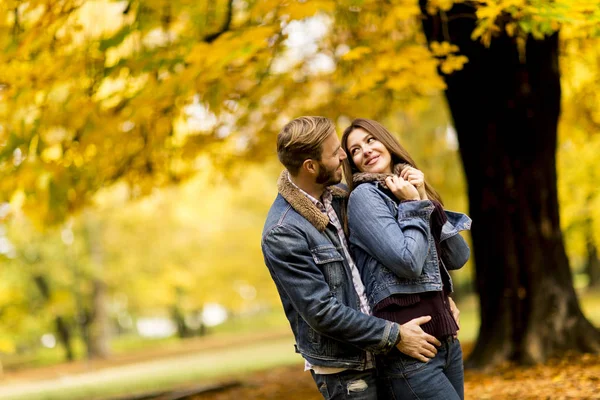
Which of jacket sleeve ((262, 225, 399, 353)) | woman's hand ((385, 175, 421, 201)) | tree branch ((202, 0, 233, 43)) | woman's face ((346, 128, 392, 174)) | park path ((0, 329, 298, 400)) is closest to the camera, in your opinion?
jacket sleeve ((262, 225, 399, 353))

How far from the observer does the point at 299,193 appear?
A: 261 centimetres

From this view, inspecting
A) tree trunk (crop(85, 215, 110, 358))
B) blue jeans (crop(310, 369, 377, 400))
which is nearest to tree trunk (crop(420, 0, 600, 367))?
blue jeans (crop(310, 369, 377, 400))

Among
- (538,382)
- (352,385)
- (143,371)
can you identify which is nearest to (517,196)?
(538,382)

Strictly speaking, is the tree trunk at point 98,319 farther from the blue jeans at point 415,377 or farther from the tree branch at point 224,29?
the blue jeans at point 415,377

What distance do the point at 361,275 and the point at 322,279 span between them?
0.24 m

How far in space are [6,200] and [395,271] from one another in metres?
5.01

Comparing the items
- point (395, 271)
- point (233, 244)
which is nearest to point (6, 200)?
point (395, 271)

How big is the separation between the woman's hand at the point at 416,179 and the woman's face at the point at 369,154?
11cm

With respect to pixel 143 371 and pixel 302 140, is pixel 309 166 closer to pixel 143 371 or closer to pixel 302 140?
pixel 302 140

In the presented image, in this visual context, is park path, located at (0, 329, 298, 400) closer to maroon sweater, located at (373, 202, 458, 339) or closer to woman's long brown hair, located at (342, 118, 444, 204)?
woman's long brown hair, located at (342, 118, 444, 204)

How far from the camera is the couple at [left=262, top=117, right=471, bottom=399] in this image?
241cm

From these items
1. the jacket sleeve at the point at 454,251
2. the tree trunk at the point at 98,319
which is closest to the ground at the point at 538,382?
the jacket sleeve at the point at 454,251

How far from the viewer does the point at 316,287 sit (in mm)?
Answer: 2414

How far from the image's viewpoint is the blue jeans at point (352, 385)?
2491 mm
